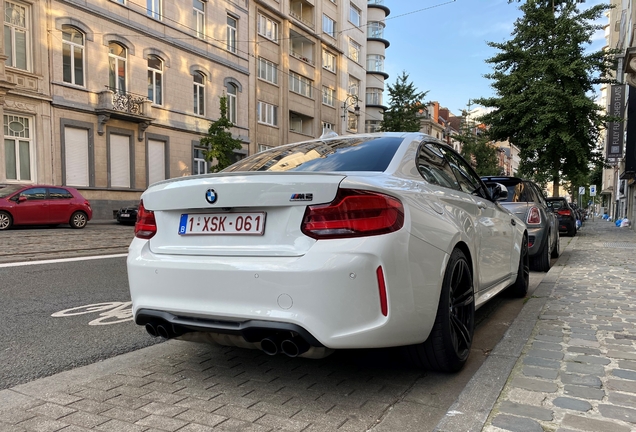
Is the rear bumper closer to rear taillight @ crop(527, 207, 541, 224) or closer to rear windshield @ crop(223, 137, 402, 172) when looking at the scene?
rear windshield @ crop(223, 137, 402, 172)

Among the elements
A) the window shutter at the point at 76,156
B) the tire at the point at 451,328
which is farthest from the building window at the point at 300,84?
the tire at the point at 451,328

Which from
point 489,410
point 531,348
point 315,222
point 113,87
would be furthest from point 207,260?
point 113,87

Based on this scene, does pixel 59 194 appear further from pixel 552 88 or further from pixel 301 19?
pixel 301 19

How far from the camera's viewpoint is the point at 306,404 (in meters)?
2.67

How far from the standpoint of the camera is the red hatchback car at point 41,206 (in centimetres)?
1485

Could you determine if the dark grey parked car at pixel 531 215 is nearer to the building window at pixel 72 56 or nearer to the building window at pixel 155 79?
the building window at pixel 72 56

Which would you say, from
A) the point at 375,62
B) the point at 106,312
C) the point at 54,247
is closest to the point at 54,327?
the point at 106,312

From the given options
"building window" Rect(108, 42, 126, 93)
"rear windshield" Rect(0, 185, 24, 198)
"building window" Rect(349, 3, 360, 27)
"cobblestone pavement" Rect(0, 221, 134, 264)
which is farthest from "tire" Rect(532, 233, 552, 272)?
"building window" Rect(349, 3, 360, 27)

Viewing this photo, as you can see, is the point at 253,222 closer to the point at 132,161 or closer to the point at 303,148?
the point at 303,148

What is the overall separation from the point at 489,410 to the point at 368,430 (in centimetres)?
64

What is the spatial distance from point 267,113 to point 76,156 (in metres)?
14.3

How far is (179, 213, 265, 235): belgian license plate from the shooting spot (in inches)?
A: 104

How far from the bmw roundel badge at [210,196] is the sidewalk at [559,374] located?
168cm

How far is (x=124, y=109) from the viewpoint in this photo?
22.8m
